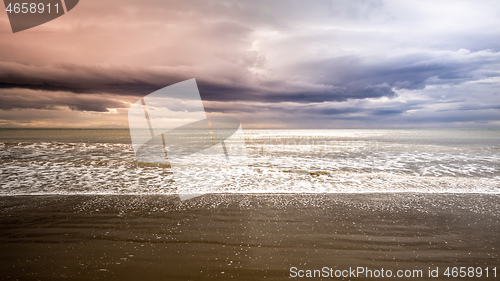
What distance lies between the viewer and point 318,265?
3.85m

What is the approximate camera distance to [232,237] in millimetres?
4836

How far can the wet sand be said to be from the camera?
374cm

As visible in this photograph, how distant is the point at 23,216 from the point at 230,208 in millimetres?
5018

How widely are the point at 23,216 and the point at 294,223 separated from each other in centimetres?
651

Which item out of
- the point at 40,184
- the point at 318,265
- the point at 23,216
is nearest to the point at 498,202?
the point at 318,265

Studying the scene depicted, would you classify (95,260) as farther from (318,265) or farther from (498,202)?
(498,202)

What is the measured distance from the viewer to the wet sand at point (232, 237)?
374 cm

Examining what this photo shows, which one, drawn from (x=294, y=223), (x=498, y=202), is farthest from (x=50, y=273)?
(x=498, y=202)

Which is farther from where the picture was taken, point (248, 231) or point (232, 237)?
point (248, 231)

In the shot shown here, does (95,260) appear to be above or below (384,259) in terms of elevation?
above

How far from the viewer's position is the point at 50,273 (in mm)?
3520

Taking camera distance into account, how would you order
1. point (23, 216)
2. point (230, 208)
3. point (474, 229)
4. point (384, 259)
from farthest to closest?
point (230, 208), point (23, 216), point (474, 229), point (384, 259)

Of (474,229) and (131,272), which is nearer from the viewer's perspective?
(131,272)

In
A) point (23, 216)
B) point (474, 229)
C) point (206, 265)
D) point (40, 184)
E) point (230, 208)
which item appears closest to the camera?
point (206, 265)
